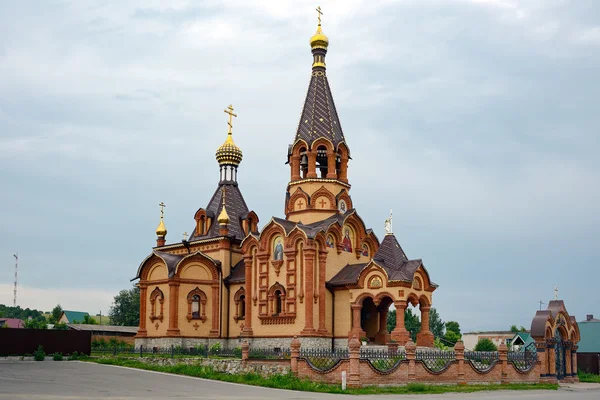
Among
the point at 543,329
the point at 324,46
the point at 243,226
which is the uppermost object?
the point at 324,46

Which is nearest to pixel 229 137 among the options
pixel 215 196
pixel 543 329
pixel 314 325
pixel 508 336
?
pixel 215 196

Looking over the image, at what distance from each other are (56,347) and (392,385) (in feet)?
53.1

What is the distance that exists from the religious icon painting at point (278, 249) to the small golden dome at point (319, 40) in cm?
989

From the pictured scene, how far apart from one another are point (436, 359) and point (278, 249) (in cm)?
949

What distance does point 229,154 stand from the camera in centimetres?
3862

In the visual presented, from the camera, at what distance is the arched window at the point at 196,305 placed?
1353 inches

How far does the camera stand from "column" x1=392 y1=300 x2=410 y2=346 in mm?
28828

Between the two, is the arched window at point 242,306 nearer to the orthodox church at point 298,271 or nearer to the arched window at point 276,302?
the orthodox church at point 298,271

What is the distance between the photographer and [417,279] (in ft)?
98.5

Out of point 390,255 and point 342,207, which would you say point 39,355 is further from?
point 390,255

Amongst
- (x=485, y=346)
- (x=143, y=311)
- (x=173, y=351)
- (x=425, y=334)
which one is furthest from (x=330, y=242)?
(x=485, y=346)

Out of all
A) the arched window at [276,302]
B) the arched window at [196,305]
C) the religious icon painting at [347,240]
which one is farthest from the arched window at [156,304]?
the religious icon painting at [347,240]

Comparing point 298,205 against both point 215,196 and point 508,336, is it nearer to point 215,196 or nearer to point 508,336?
point 215,196

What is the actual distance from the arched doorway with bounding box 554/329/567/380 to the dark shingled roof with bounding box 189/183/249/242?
15.5 m
